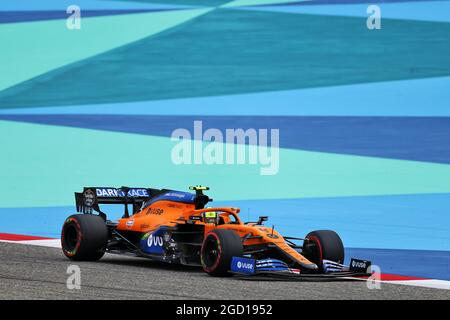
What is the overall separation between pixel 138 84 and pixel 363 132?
18.5 ft

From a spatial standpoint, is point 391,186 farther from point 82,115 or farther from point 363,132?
point 82,115

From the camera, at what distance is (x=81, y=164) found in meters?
21.1

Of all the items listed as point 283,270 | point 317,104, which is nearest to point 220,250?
point 283,270

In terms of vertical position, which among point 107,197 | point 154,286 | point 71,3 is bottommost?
point 154,286

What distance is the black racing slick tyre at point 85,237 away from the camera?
14.1 m

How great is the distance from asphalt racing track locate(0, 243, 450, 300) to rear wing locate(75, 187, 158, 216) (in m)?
1.05

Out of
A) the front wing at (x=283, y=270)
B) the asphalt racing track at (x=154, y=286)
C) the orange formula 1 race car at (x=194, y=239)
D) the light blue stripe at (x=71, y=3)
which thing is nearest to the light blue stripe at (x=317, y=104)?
the light blue stripe at (x=71, y=3)

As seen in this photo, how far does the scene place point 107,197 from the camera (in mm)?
14891

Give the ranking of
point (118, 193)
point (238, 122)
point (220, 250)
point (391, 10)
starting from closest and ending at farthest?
point (220, 250) → point (118, 193) → point (238, 122) → point (391, 10)

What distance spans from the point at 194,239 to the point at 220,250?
1053 mm

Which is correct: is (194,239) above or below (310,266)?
above

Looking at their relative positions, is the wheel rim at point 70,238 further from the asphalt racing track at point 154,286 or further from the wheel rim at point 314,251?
the wheel rim at point 314,251

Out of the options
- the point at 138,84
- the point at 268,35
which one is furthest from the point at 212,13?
the point at 138,84

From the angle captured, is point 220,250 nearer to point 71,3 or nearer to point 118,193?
point 118,193
